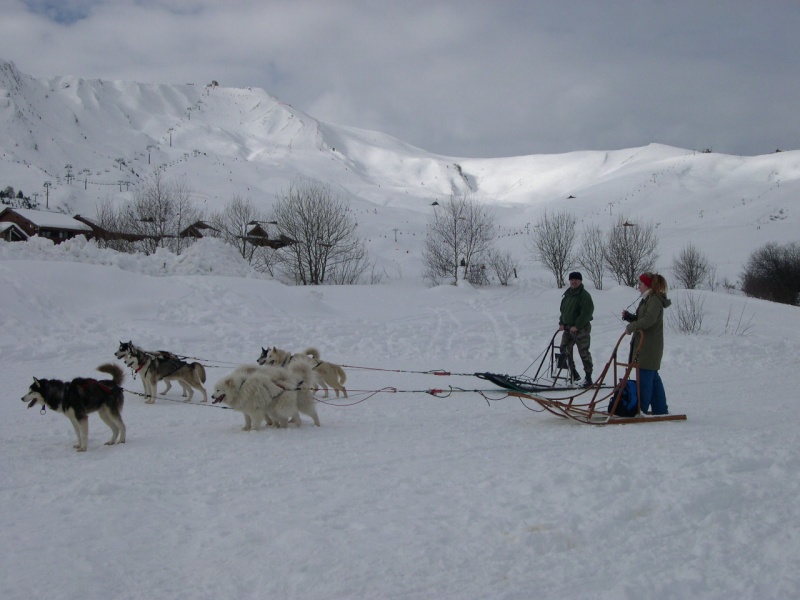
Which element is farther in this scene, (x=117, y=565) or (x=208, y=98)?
(x=208, y=98)

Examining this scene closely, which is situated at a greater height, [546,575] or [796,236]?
[796,236]

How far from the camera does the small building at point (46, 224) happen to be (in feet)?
151

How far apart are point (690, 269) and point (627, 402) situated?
35.0 metres

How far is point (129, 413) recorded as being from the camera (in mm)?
7949

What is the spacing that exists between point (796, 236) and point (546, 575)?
48598 millimetres

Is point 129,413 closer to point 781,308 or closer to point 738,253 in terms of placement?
point 781,308

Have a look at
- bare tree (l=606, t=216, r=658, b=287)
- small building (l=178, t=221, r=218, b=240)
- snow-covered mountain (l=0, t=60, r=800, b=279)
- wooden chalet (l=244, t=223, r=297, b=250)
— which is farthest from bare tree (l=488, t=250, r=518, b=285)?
small building (l=178, t=221, r=218, b=240)

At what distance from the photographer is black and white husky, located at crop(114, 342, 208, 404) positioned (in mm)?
8617

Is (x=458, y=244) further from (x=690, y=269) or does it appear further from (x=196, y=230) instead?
(x=196, y=230)

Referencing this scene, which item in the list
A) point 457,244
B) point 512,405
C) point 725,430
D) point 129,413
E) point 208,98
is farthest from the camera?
point 208,98

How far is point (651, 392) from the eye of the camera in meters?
6.96

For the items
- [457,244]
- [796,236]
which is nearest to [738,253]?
[796,236]

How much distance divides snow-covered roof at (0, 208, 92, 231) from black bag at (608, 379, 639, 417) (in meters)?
47.9

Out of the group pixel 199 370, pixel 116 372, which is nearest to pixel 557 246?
pixel 199 370
